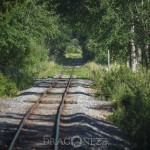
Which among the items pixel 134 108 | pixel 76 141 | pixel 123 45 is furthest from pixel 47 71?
pixel 76 141

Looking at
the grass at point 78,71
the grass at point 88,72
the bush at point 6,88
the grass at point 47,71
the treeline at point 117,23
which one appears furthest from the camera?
the grass at point 47,71

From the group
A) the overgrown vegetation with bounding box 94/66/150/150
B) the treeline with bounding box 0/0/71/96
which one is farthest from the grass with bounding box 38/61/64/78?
the overgrown vegetation with bounding box 94/66/150/150

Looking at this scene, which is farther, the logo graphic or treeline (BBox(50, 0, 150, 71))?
treeline (BBox(50, 0, 150, 71))

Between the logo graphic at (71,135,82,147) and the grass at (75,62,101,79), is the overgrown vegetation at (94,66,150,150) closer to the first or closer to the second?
the logo graphic at (71,135,82,147)

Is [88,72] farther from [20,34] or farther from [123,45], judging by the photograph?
[123,45]

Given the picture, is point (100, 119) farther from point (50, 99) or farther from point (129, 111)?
point (50, 99)

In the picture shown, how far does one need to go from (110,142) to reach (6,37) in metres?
20.5

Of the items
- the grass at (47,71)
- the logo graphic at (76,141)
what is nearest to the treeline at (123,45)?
the logo graphic at (76,141)

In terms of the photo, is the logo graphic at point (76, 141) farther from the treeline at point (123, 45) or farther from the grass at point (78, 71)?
the grass at point (78, 71)

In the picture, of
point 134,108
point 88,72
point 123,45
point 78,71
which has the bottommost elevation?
point 78,71

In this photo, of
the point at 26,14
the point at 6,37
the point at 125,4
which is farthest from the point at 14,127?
the point at 26,14

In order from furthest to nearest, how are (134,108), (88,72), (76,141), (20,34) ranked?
(88,72)
(20,34)
(134,108)
(76,141)

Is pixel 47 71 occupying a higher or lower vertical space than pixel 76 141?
lower

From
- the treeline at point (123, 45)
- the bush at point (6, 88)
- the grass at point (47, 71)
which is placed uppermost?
the treeline at point (123, 45)
